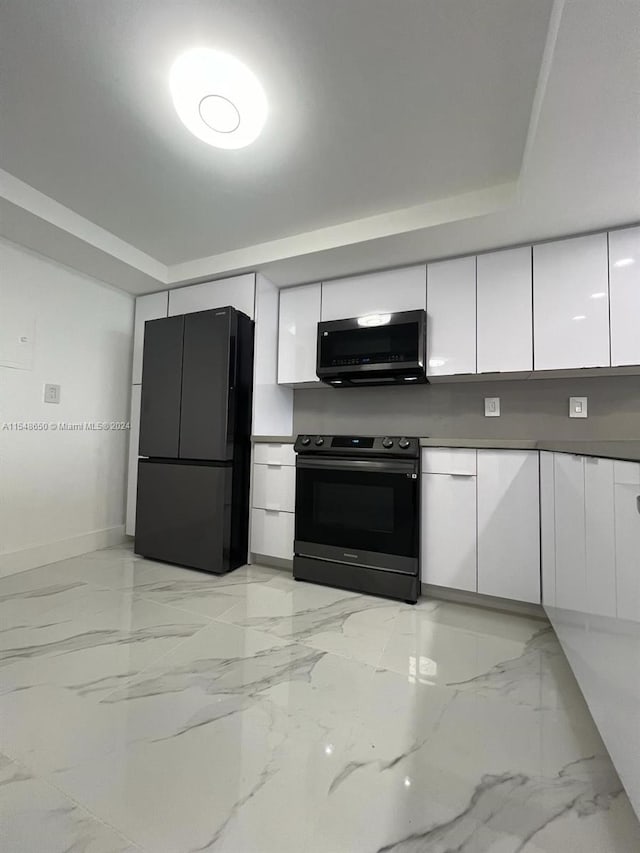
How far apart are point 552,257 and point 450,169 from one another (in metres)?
0.79

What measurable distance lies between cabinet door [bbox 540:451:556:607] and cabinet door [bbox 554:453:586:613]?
8 cm

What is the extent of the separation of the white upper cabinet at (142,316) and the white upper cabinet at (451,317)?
2111 millimetres

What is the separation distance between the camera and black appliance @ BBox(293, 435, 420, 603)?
203 cm

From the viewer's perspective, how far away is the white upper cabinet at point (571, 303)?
1.96 metres

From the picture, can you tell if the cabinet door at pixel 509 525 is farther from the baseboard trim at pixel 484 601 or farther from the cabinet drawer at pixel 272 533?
the cabinet drawer at pixel 272 533

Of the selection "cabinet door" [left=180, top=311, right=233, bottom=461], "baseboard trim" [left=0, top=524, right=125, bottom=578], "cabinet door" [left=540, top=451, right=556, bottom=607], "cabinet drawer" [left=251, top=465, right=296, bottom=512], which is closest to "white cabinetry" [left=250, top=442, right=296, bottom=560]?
"cabinet drawer" [left=251, top=465, right=296, bottom=512]

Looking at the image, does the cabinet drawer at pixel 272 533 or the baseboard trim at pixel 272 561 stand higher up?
the cabinet drawer at pixel 272 533

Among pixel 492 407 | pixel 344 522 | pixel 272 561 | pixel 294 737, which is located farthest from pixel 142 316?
pixel 294 737

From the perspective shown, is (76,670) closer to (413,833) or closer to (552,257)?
(413,833)

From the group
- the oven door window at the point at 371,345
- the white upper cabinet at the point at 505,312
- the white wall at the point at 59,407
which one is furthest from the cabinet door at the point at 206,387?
the white upper cabinet at the point at 505,312

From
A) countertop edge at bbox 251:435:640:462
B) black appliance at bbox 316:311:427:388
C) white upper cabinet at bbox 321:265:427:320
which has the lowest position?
countertop edge at bbox 251:435:640:462

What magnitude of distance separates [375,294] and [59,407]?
2.37 m

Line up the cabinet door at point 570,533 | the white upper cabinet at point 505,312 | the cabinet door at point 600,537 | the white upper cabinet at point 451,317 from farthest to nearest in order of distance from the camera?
the white upper cabinet at point 451,317
the white upper cabinet at point 505,312
the cabinet door at point 570,533
the cabinet door at point 600,537

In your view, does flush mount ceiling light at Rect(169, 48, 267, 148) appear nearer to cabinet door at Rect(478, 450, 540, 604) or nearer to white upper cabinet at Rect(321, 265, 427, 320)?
white upper cabinet at Rect(321, 265, 427, 320)
